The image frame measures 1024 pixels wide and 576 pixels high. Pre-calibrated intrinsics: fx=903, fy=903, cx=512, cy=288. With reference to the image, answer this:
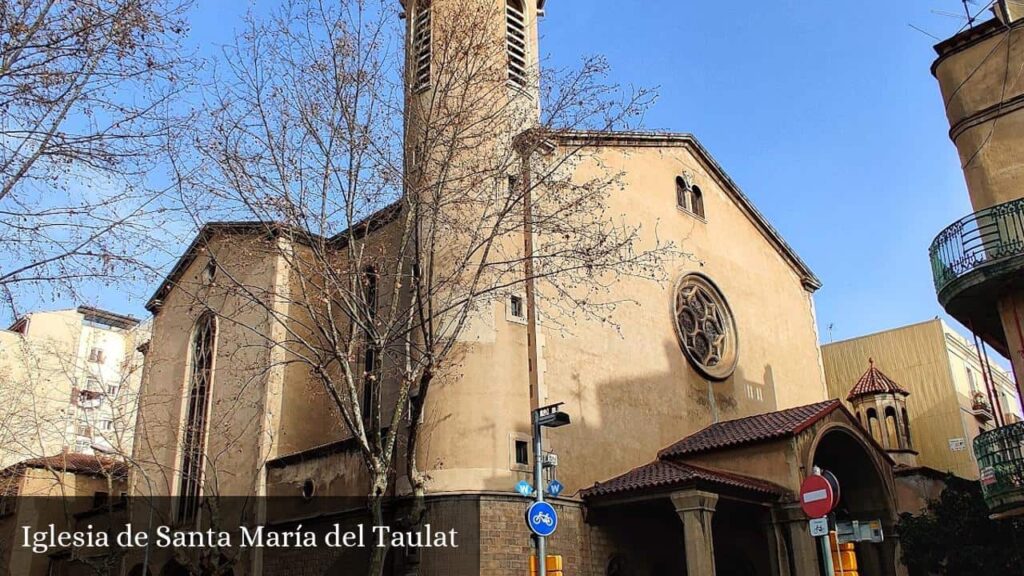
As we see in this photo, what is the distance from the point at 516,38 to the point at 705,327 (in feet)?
28.6

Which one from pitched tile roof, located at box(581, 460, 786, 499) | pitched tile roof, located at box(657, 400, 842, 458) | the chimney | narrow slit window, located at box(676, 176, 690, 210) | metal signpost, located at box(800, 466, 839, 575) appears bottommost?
metal signpost, located at box(800, 466, 839, 575)

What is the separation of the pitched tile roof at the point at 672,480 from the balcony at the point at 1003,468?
4428 mm

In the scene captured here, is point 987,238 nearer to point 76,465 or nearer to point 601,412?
point 601,412

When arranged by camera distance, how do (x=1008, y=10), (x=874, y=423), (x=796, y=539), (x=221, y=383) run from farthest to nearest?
(x=874, y=423) → (x=221, y=383) → (x=796, y=539) → (x=1008, y=10)

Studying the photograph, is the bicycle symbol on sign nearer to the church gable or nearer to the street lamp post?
the street lamp post

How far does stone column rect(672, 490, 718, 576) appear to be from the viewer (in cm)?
1568

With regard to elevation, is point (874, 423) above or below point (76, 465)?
above

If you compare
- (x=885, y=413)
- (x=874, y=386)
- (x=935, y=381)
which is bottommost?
(x=885, y=413)

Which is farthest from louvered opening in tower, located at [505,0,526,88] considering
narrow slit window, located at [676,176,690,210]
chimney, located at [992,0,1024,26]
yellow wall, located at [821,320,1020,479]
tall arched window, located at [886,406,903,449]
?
yellow wall, located at [821,320,1020,479]

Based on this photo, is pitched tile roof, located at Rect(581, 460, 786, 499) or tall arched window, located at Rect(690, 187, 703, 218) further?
tall arched window, located at Rect(690, 187, 703, 218)

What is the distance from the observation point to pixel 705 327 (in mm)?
23359

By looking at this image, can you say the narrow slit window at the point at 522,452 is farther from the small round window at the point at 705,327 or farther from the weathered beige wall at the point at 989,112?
the weathered beige wall at the point at 989,112

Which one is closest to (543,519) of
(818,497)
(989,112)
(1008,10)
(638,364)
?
(818,497)

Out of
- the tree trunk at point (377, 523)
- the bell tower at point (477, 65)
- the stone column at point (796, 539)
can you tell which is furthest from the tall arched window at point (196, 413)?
the stone column at point (796, 539)
